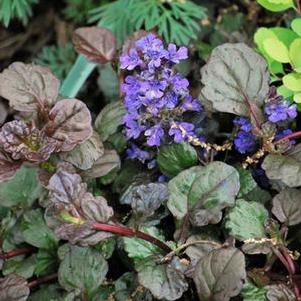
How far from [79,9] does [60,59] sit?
0.15 metres

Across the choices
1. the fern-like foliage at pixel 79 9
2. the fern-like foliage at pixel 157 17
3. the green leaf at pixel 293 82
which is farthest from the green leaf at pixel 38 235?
the fern-like foliage at pixel 79 9

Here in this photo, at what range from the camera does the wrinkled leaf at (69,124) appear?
0.99 metres

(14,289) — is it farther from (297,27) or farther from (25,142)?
(297,27)

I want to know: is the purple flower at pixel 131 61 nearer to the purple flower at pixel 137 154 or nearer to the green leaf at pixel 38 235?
the purple flower at pixel 137 154

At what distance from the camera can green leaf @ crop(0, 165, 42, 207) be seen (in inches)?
44.0

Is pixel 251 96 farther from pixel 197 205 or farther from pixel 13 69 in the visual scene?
pixel 13 69

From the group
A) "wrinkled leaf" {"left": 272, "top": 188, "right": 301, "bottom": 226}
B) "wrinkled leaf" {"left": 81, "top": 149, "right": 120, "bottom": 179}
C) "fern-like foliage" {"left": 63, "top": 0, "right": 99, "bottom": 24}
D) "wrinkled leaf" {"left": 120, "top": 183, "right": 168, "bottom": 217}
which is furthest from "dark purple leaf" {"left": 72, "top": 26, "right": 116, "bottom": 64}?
"fern-like foliage" {"left": 63, "top": 0, "right": 99, "bottom": 24}

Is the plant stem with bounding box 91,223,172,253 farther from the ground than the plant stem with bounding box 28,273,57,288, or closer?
farther from the ground

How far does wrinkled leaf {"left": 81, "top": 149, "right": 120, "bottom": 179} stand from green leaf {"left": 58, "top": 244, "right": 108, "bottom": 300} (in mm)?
129

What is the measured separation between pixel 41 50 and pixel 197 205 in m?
0.99

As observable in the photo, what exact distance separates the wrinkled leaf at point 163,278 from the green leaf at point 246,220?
0.10 meters

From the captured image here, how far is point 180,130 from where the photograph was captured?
3.38 ft

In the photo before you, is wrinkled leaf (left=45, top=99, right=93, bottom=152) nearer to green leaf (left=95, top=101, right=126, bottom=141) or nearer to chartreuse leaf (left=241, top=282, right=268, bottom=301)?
green leaf (left=95, top=101, right=126, bottom=141)

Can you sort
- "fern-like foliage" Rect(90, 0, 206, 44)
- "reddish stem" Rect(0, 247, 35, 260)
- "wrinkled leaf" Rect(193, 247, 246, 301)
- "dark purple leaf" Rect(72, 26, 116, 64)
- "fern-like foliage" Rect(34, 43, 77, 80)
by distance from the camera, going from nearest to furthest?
"wrinkled leaf" Rect(193, 247, 246, 301), "reddish stem" Rect(0, 247, 35, 260), "dark purple leaf" Rect(72, 26, 116, 64), "fern-like foliage" Rect(90, 0, 206, 44), "fern-like foliage" Rect(34, 43, 77, 80)
